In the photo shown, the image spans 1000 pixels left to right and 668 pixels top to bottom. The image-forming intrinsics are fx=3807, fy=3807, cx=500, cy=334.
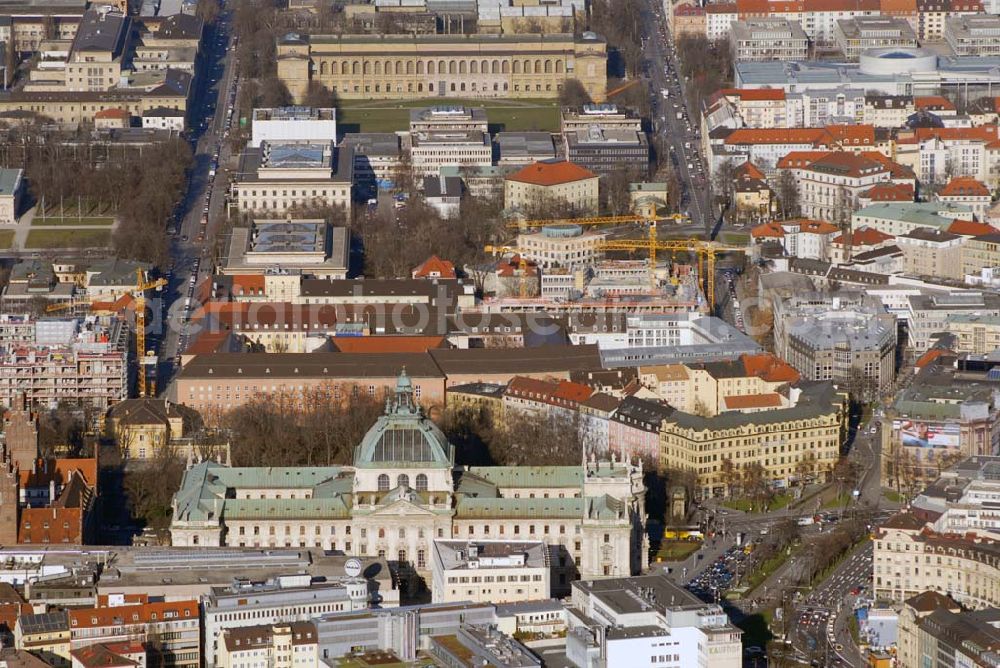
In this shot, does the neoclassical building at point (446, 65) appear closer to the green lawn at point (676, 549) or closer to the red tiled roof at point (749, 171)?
the red tiled roof at point (749, 171)

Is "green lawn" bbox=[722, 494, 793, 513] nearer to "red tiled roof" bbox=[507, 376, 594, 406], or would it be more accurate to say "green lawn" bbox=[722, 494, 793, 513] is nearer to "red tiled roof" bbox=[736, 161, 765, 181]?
"red tiled roof" bbox=[507, 376, 594, 406]

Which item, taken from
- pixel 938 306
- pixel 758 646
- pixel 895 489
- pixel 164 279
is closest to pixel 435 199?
pixel 164 279

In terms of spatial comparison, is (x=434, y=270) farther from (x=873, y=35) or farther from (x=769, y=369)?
(x=873, y=35)

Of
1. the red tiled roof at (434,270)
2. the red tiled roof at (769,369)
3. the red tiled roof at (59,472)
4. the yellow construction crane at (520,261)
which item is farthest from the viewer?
the red tiled roof at (434,270)

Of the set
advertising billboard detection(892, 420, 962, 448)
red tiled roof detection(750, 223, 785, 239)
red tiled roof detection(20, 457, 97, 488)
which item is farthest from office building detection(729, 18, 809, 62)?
red tiled roof detection(20, 457, 97, 488)

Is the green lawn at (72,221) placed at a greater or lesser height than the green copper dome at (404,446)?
lesser

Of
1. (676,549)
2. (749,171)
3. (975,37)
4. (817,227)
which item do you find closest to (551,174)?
(749,171)

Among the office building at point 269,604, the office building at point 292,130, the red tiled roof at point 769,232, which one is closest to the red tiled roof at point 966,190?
the red tiled roof at point 769,232
